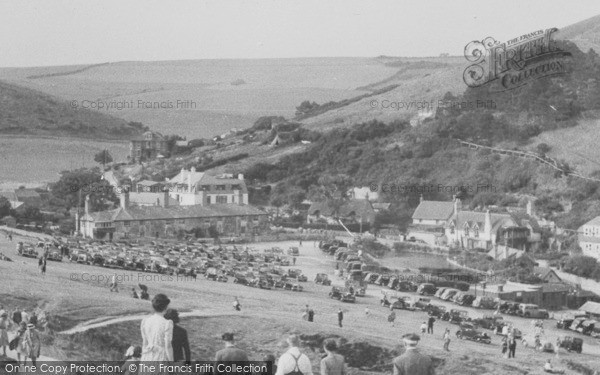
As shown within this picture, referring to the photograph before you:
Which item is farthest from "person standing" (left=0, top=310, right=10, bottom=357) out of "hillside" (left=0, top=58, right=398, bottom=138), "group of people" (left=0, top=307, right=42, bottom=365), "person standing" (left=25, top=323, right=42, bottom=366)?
"hillside" (left=0, top=58, right=398, bottom=138)

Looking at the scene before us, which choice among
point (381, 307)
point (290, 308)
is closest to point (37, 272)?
point (290, 308)

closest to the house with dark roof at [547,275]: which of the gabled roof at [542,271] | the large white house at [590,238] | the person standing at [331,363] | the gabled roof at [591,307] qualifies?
the gabled roof at [542,271]

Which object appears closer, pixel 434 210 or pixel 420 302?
pixel 420 302

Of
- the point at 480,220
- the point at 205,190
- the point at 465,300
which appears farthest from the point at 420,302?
the point at 205,190

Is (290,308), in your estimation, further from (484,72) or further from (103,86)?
(103,86)

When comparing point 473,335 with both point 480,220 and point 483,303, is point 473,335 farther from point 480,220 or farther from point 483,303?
point 480,220

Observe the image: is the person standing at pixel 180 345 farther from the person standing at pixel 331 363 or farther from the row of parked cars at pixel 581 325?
the row of parked cars at pixel 581 325

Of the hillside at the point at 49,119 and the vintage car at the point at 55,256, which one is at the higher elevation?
the hillside at the point at 49,119
